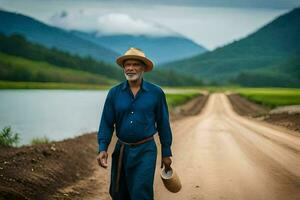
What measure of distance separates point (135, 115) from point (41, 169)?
580 centimetres

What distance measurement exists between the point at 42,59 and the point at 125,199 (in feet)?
614

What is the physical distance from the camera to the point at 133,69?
6.88 metres

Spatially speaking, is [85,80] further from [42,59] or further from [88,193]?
[88,193]

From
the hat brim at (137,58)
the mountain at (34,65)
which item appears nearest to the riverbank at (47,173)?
the hat brim at (137,58)

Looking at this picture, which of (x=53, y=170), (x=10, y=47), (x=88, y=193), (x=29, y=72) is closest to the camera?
(x=88, y=193)

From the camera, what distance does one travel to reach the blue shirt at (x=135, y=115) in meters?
6.74

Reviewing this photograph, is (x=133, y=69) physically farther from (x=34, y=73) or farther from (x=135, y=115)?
(x=34, y=73)

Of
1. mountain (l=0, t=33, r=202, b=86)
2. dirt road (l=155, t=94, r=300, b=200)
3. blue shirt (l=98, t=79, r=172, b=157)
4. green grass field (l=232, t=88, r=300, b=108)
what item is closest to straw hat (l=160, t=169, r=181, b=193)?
blue shirt (l=98, t=79, r=172, b=157)

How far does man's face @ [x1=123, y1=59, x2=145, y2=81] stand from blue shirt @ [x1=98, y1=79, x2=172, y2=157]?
113mm

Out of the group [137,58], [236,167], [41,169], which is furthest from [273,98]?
[137,58]

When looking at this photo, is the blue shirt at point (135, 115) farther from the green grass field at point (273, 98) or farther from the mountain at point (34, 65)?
the mountain at point (34, 65)

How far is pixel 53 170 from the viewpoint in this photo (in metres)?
12.4

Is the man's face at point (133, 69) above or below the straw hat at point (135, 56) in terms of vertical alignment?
below

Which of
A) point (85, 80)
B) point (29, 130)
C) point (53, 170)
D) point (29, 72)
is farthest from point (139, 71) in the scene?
point (85, 80)
